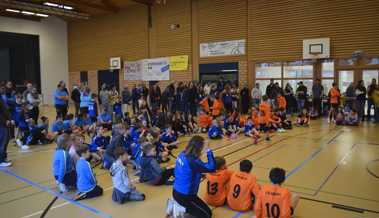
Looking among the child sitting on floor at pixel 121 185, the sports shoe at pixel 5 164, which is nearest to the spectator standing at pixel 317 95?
the child sitting on floor at pixel 121 185

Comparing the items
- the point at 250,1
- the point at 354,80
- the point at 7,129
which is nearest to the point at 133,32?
the point at 250,1

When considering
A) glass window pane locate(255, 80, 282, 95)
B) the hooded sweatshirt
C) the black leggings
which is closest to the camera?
the black leggings

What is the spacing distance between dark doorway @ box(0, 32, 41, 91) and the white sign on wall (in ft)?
67.5

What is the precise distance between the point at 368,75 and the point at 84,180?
13469 mm

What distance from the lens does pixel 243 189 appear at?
4086 millimetres

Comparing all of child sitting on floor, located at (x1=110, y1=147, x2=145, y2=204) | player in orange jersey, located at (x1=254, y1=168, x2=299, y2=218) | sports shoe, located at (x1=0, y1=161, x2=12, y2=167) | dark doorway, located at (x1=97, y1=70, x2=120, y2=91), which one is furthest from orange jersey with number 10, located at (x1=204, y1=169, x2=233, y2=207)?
dark doorway, located at (x1=97, y1=70, x2=120, y2=91)

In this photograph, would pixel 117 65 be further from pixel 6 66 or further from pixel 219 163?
pixel 219 163

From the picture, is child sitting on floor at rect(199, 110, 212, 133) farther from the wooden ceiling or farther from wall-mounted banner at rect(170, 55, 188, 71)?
the wooden ceiling

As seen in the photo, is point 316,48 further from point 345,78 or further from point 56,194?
point 56,194

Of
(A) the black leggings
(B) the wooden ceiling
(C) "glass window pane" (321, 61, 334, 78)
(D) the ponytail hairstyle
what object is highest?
(B) the wooden ceiling

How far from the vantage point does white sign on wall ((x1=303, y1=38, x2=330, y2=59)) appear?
14.2m

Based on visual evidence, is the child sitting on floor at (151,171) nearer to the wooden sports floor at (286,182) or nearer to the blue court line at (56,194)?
the wooden sports floor at (286,182)

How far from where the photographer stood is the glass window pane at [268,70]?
52.3 ft

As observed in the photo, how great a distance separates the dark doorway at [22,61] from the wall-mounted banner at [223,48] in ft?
47.8
